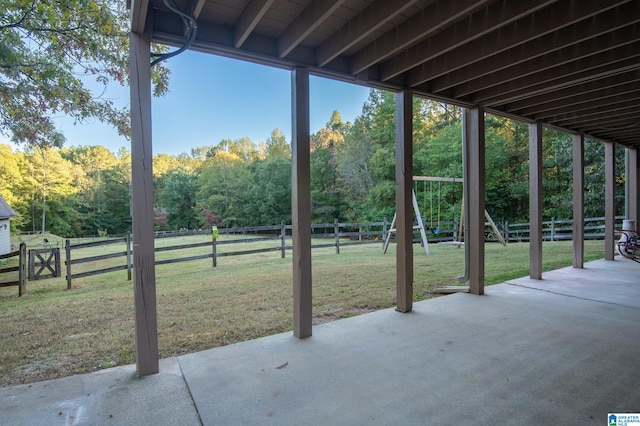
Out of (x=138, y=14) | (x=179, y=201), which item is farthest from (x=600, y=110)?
(x=179, y=201)

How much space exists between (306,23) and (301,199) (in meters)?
1.28

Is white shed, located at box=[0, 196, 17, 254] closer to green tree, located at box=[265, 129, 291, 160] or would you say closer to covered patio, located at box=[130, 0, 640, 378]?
covered patio, located at box=[130, 0, 640, 378]

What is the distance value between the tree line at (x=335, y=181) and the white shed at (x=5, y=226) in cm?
57

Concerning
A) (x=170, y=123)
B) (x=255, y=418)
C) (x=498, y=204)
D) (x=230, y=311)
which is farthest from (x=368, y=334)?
(x=170, y=123)

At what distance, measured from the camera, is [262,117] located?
21234 mm

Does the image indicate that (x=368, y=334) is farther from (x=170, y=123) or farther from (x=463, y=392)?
(x=170, y=123)

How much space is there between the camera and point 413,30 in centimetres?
228

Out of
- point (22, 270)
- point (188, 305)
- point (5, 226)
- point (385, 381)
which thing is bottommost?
point (188, 305)

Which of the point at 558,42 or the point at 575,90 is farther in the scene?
the point at 575,90

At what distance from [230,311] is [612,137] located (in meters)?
7.18

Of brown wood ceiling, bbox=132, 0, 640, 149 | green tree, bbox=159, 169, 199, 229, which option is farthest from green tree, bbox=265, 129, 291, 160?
brown wood ceiling, bbox=132, 0, 640, 149

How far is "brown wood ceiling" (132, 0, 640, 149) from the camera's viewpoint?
206cm

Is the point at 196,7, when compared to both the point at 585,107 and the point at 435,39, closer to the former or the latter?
the point at 435,39

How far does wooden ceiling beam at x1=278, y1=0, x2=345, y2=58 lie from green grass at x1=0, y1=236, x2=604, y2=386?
2497 millimetres
